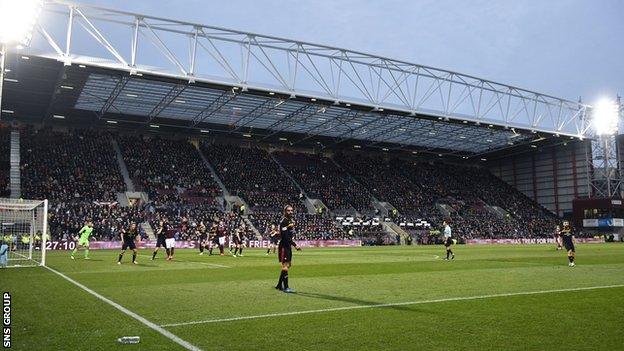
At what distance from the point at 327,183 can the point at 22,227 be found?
128 feet

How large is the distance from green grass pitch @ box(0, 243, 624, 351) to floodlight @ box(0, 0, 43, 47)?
319 inches

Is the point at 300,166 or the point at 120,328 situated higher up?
the point at 300,166

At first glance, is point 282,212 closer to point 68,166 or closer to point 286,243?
point 68,166

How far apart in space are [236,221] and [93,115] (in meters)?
18.9

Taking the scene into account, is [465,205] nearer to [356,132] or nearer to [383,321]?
[356,132]

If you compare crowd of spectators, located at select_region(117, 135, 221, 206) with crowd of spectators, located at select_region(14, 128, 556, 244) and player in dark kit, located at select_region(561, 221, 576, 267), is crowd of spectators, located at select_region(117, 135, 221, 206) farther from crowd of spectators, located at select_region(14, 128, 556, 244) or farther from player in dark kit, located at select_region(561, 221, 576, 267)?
player in dark kit, located at select_region(561, 221, 576, 267)

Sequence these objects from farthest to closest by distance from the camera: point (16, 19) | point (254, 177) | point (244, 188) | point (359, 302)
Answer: point (254, 177), point (244, 188), point (16, 19), point (359, 302)

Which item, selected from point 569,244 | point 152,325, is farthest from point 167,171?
point 152,325

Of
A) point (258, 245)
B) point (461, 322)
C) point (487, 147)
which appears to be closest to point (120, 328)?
point (461, 322)

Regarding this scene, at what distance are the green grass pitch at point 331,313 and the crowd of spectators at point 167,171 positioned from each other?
3651 centimetres

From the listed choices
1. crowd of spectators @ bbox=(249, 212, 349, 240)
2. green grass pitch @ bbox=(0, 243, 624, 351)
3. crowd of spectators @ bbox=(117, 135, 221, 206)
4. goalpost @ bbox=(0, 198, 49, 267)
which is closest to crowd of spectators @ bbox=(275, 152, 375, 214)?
crowd of spectators @ bbox=(249, 212, 349, 240)

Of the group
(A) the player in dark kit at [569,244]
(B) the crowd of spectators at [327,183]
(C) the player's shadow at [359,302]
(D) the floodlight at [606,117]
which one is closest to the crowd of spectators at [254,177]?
(B) the crowd of spectators at [327,183]

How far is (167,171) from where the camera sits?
55.8 meters

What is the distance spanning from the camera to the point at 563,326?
8148 mm
